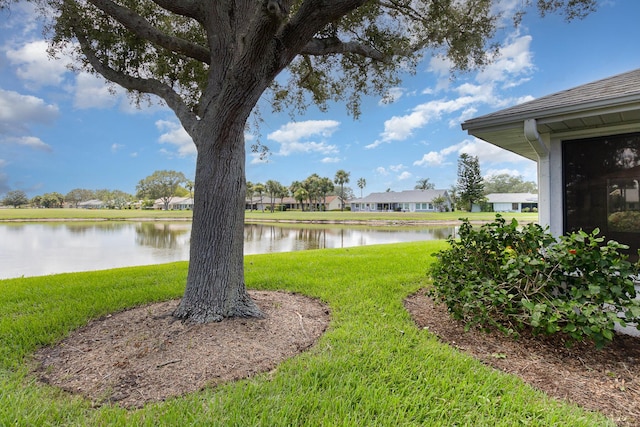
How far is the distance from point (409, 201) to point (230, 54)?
5393 cm

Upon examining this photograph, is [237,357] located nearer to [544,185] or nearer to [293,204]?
[544,185]

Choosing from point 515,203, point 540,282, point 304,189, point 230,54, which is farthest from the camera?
point 304,189

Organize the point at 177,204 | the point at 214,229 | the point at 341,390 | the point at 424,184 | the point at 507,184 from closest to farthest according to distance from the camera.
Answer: the point at 341,390 < the point at 214,229 < the point at 424,184 < the point at 507,184 < the point at 177,204

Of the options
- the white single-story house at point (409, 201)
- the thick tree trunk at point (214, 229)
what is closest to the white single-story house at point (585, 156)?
A: the thick tree trunk at point (214, 229)

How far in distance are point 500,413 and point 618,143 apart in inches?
130

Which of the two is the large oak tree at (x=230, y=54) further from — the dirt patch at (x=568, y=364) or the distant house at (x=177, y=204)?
the distant house at (x=177, y=204)

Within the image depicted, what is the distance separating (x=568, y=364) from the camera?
258 centimetres

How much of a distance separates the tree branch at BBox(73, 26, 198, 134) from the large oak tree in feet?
0.05

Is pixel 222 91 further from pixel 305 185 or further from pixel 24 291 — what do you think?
pixel 305 185

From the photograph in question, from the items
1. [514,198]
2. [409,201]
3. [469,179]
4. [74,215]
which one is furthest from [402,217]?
[74,215]

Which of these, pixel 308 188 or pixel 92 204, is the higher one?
pixel 308 188

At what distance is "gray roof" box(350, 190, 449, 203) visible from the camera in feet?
176

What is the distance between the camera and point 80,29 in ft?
14.7

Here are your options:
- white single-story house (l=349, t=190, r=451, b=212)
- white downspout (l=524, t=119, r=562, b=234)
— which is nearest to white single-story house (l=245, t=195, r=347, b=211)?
white single-story house (l=349, t=190, r=451, b=212)
